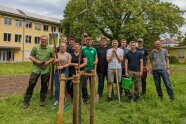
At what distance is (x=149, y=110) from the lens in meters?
7.48

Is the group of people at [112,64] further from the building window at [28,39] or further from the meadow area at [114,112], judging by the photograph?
the building window at [28,39]

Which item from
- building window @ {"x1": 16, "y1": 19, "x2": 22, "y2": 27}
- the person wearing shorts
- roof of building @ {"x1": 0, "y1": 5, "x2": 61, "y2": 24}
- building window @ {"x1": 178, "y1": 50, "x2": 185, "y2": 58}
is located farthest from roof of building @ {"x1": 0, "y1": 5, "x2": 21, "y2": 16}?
the person wearing shorts

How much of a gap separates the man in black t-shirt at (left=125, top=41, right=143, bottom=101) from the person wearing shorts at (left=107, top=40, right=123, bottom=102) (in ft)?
0.79

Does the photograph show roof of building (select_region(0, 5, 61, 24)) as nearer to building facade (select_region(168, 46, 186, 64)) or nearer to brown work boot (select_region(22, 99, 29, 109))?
building facade (select_region(168, 46, 186, 64))

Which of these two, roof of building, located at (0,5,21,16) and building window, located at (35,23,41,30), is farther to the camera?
building window, located at (35,23,41,30)

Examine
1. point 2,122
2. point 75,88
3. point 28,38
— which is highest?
point 28,38

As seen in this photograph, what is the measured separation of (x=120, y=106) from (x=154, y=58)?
1920 mm

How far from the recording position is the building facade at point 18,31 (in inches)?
1890

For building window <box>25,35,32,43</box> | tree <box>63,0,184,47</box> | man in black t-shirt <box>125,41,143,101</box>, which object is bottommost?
man in black t-shirt <box>125,41,143,101</box>

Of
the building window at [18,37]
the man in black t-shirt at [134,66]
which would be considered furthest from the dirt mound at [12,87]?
the building window at [18,37]

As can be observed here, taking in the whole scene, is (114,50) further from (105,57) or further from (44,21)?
(44,21)

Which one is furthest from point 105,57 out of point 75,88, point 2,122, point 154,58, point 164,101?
point 75,88

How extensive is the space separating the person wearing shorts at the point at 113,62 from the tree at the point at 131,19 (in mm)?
28199

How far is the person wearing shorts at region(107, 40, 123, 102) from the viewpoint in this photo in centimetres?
880
